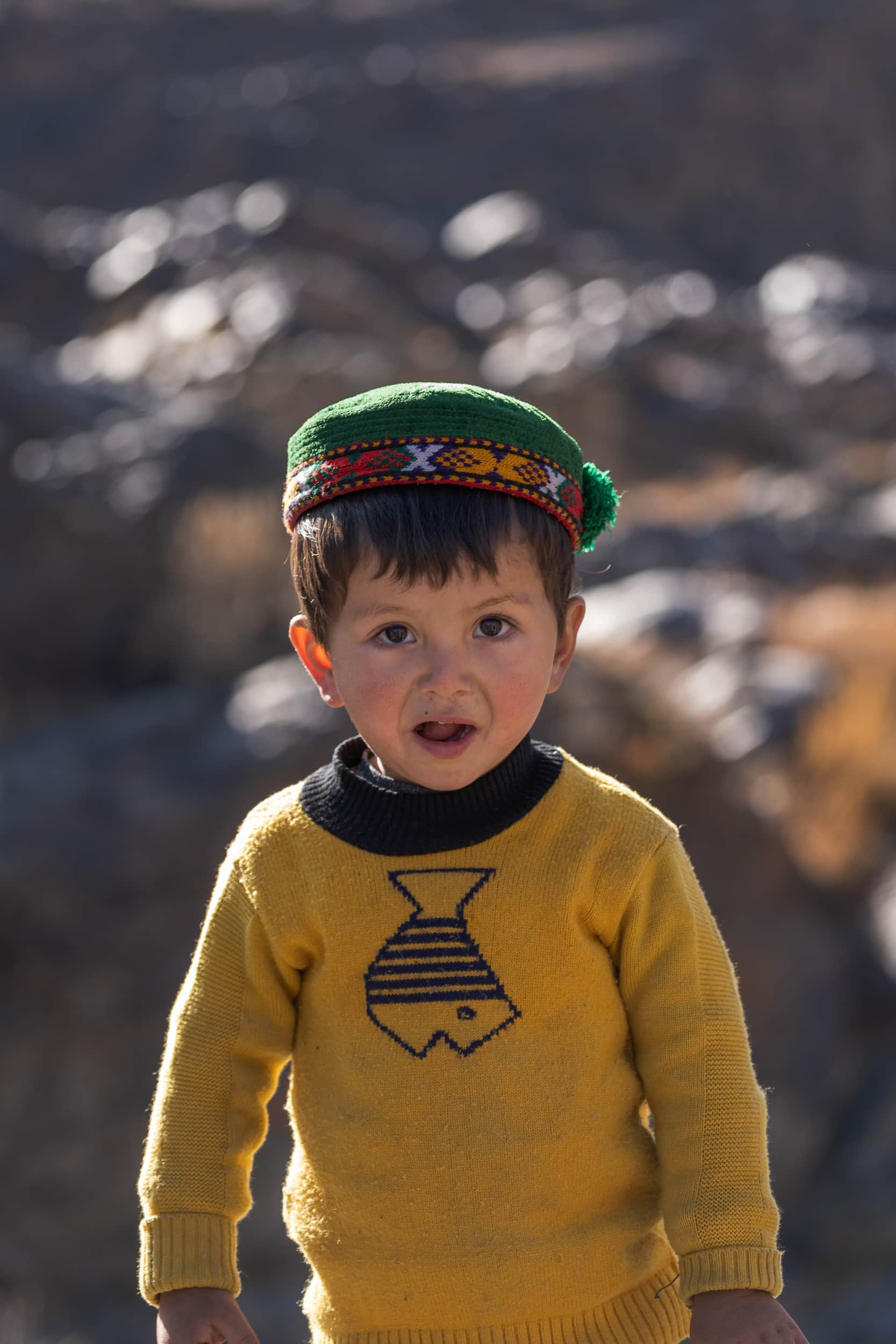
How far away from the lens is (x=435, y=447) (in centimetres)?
149

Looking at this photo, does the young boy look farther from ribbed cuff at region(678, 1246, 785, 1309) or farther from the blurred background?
the blurred background

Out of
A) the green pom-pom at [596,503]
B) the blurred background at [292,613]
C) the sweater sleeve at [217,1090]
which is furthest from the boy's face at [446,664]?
the blurred background at [292,613]

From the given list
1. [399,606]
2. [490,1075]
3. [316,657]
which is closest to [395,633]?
[399,606]

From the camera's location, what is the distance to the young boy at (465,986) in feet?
4.88

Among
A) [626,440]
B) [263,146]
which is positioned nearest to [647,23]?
[263,146]

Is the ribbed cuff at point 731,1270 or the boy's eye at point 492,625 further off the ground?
the boy's eye at point 492,625

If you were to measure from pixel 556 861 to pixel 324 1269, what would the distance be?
514mm

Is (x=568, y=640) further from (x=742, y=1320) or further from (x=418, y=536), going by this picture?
(x=742, y=1320)

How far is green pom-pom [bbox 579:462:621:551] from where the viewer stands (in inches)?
64.4

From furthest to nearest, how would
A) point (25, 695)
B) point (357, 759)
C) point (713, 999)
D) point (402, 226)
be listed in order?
point (402, 226)
point (25, 695)
point (357, 759)
point (713, 999)

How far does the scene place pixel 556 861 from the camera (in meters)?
1.54

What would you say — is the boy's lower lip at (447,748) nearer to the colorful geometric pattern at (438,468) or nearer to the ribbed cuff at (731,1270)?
the colorful geometric pattern at (438,468)

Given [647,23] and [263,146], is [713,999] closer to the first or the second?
[263,146]

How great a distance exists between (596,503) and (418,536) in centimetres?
27
